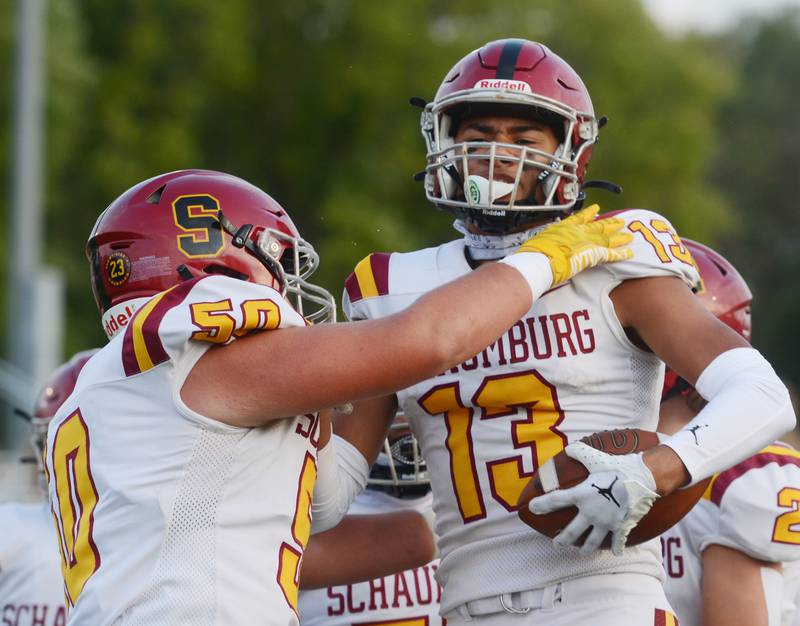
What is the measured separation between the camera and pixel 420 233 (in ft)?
72.2

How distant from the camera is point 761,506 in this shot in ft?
11.4

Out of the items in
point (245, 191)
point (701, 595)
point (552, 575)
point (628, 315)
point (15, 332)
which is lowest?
point (15, 332)

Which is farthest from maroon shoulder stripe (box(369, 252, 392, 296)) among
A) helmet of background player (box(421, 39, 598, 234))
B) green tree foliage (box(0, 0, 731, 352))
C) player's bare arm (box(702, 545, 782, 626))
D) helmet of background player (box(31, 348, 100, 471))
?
green tree foliage (box(0, 0, 731, 352))

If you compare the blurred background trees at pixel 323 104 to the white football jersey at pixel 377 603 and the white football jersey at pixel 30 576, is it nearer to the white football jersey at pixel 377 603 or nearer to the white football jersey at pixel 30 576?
the white football jersey at pixel 30 576

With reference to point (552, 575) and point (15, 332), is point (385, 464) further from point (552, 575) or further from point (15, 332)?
point (15, 332)

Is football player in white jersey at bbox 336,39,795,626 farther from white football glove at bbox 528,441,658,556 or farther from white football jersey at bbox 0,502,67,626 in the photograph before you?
white football jersey at bbox 0,502,67,626

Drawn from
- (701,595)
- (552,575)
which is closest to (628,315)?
(552,575)

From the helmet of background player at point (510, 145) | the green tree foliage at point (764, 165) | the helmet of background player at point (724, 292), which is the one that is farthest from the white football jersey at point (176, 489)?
the green tree foliage at point (764, 165)

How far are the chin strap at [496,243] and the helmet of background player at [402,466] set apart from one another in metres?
0.77

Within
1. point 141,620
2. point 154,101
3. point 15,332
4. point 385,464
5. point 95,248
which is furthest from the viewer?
point 154,101

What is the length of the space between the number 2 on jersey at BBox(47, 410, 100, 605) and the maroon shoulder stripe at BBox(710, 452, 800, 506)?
5.70ft

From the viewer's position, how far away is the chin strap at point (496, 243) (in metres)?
3.44

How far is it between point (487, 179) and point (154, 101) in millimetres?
19388

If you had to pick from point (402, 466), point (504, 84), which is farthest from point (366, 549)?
point (504, 84)
